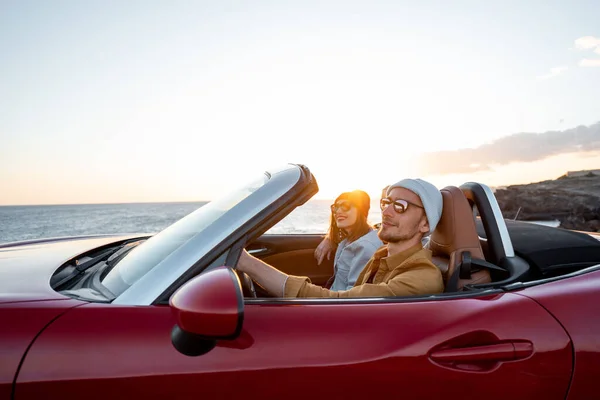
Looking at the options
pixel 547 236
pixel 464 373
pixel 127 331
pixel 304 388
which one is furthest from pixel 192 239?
pixel 547 236

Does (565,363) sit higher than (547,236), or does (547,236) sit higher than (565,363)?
(547,236)

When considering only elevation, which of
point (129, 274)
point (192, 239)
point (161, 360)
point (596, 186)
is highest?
point (192, 239)

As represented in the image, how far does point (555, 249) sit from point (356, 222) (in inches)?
60.3

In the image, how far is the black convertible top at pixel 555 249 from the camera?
2156mm

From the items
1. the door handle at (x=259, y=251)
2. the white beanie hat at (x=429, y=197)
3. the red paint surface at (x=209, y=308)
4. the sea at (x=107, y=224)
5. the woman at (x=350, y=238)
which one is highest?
the white beanie hat at (x=429, y=197)

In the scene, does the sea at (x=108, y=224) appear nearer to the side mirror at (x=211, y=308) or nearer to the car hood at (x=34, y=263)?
the car hood at (x=34, y=263)

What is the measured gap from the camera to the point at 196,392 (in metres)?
1.33

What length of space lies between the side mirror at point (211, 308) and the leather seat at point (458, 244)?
129 centimetres

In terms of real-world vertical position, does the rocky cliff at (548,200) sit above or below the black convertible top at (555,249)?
below

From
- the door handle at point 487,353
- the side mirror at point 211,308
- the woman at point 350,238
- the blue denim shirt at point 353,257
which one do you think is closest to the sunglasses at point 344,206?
the woman at point 350,238

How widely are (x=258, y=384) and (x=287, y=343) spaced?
0.14 m

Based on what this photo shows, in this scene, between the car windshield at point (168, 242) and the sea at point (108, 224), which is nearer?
the car windshield at point (168, 242)

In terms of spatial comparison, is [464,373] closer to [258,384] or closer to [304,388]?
[304,388]

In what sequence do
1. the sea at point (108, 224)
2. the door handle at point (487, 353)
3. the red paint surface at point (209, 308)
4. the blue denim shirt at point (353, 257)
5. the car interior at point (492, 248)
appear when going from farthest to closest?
1. the sea at point (108, 224)
2. the blue denim shirt at point (353, 257)
3. the car interior at point (492, 248)
4. the door handle at point (487, 353)
5. the red paint surface at point (209, 308)
